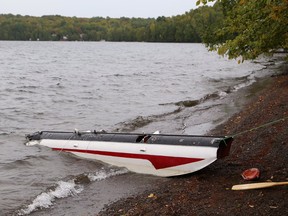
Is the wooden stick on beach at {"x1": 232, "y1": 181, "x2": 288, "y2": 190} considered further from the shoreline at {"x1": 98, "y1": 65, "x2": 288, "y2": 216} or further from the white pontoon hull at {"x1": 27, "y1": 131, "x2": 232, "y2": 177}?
the white pontoon hull at {"x1": 27, "y1": 131, "x2": 232, "y2": 177}

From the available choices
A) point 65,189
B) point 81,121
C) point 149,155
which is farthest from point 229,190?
point 81,121

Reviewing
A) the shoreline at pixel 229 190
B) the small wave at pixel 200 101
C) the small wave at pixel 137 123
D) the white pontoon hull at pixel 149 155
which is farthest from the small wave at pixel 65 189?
the small wave at pixel 200 101

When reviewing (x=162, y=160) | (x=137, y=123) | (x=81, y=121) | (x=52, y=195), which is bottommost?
(x=81, y=121)

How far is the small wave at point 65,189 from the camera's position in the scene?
9240 mm

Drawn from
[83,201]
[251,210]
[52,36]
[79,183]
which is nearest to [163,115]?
[79,183]

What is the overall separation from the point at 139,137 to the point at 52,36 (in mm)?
195792

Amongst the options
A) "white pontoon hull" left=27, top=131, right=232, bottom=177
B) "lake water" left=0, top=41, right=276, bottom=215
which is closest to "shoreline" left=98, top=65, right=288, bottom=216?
"white pontoon hull" left=27, top=131, right=232, bottom=177

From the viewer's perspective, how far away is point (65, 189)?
33.6 feet

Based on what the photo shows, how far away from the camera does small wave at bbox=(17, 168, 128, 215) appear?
9.24 m

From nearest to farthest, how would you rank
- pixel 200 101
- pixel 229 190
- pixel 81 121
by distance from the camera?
pixel 229 190
pixel 81 121
pixel 200 101

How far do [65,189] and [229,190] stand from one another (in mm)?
4316

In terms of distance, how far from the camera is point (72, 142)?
42.3ft

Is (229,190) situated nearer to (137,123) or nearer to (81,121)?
(137,123)

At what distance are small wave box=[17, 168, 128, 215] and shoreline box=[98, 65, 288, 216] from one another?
1654mm
